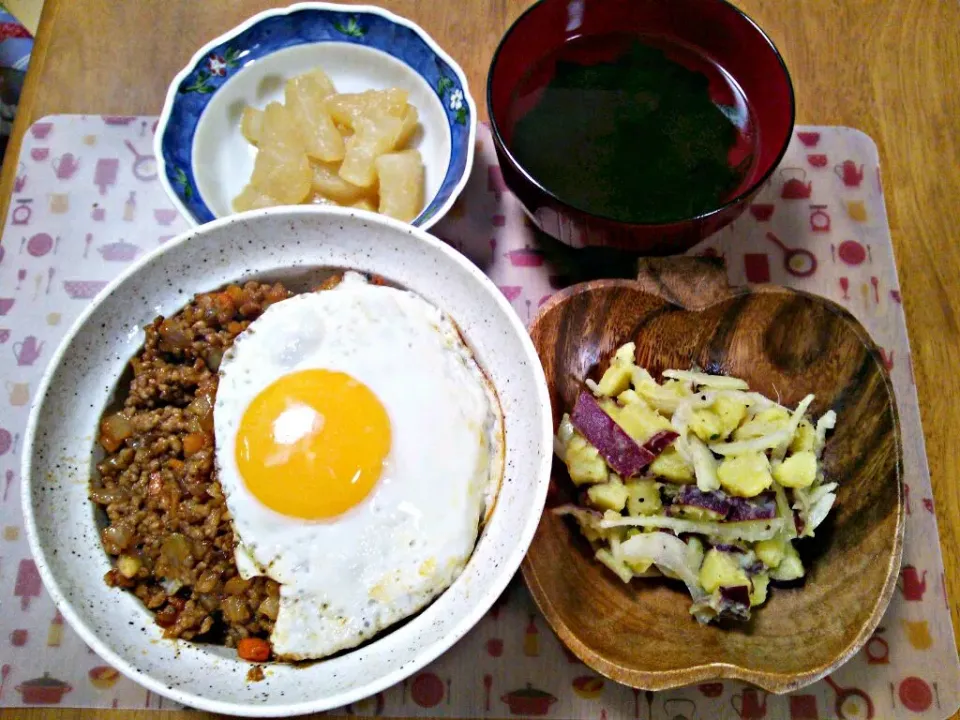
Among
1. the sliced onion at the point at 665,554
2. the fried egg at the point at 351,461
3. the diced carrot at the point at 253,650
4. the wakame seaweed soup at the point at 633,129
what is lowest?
the diced carrot at the point at 253,650

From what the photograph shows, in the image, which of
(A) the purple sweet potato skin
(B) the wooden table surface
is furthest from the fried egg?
(B) the wooden table surface

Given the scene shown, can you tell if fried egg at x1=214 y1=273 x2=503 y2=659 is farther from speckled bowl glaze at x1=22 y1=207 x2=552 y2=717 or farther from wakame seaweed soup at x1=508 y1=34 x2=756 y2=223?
wakame seaweed soup at x1=508 y1=34 x2=756 y2=223

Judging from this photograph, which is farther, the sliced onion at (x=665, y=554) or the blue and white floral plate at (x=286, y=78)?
the blue and white floral plate at (x=286, y=78)

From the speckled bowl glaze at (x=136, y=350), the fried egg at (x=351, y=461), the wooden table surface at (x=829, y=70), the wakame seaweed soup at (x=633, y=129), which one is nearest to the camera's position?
the speckled bowl glaze at (x=136, y=350)

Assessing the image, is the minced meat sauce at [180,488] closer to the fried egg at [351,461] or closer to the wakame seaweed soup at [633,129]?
the fried egg at [351,461]

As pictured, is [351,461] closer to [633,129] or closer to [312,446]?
[312,446]

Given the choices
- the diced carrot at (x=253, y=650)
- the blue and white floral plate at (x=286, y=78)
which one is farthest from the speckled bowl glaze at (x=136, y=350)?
the blue and white floral plate at (x=286, y=78)

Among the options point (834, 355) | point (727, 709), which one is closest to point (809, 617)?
point (727, 709)
